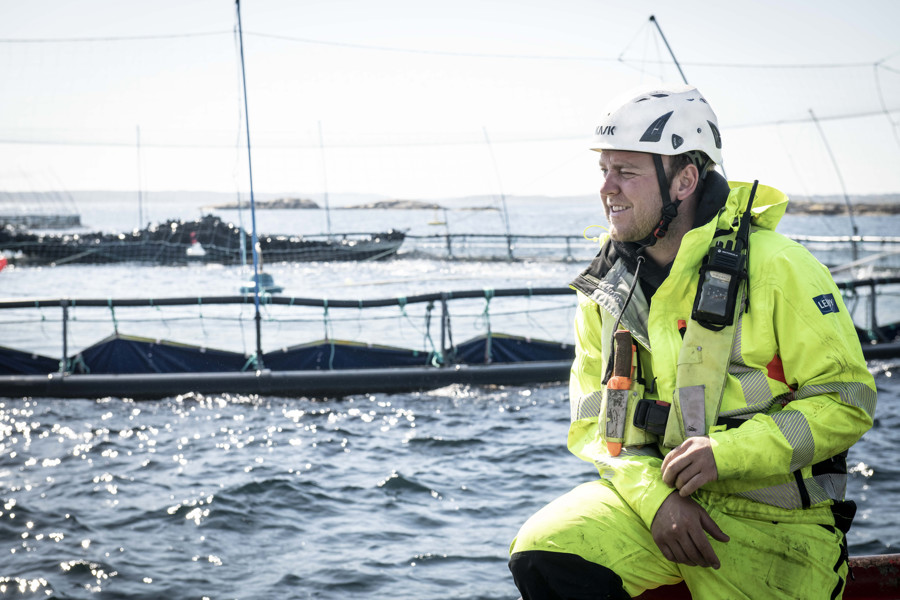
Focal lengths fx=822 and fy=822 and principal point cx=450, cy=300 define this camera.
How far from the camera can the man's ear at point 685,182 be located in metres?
2.52

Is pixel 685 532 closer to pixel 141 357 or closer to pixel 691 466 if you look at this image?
pixel 691 466

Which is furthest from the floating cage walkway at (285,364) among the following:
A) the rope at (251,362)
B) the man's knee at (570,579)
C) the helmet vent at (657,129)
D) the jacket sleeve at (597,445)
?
the man's knee at (570,579)

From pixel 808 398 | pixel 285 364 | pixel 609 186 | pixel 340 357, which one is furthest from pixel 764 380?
pixel 285 364

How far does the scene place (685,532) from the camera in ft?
7.16

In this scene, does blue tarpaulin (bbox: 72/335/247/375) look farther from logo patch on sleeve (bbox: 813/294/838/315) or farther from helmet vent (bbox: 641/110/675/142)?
logo patch on sleeve (bbox: 813/294/838/315)

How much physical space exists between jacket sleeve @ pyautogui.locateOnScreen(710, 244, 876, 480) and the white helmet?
1.73 feet

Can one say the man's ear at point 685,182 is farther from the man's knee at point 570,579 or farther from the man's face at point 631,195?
the man's knee at point 570,579

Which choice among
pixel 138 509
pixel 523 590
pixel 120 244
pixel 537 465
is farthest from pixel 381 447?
pixel 120 244

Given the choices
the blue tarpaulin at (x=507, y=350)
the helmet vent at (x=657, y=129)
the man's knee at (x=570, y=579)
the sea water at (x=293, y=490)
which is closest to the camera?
the man's knee at (x=570, y=579)

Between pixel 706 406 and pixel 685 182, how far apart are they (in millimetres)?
711

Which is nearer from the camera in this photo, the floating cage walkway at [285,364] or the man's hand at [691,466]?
the man's hand at [691,466]

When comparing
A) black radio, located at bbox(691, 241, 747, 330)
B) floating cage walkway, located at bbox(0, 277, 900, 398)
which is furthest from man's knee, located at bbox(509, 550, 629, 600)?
floating cage walkway, located at bbox(0, 277, 900, 398)

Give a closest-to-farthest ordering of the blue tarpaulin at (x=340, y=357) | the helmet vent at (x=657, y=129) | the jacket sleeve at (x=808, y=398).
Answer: the jacket sleeve at (x=808, y=398)
the helmet vent at (x=657, y=129)
the blue tarpaulin at (x=340, y=357)

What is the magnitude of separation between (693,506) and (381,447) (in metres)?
6.23
